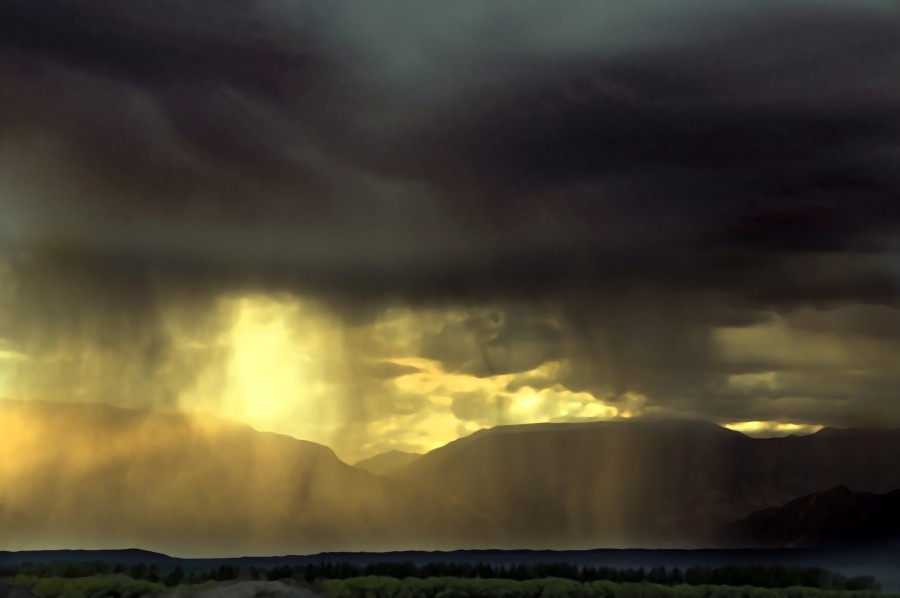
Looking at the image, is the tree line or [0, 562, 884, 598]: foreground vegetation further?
the tree line

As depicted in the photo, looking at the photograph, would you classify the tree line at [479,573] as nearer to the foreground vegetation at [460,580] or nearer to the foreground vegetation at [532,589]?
the foreground vegetation at [460,580]

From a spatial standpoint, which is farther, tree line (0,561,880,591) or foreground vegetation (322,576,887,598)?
tree line (0,561,880,591)

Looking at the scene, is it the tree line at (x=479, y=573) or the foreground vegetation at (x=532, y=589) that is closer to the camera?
the foreground vegetation at (x=532, y=589)

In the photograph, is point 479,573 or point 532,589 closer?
point 532,589

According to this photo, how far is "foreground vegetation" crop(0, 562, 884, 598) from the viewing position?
42.2 meters

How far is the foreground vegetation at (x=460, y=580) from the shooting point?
42.2 meters

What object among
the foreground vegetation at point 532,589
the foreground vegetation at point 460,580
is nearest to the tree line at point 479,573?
the foreground vegetation at point 460,580

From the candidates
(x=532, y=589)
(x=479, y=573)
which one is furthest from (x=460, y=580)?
(x=532, y=589)

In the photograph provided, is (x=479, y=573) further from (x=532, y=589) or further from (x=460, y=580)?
(x=532, y=589)

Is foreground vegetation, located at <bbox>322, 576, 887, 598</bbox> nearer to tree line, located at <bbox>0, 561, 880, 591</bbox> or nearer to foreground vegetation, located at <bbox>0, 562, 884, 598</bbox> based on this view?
foreground vegetation, located at <bbox>0, 562, 884, 598</bbox>

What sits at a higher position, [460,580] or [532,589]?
[460,580]

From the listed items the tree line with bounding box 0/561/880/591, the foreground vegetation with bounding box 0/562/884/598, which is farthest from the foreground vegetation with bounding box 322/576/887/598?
the tree line with bounding box 0/561/880/591

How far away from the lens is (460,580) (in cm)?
4331

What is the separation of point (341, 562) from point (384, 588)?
466 centimetres
